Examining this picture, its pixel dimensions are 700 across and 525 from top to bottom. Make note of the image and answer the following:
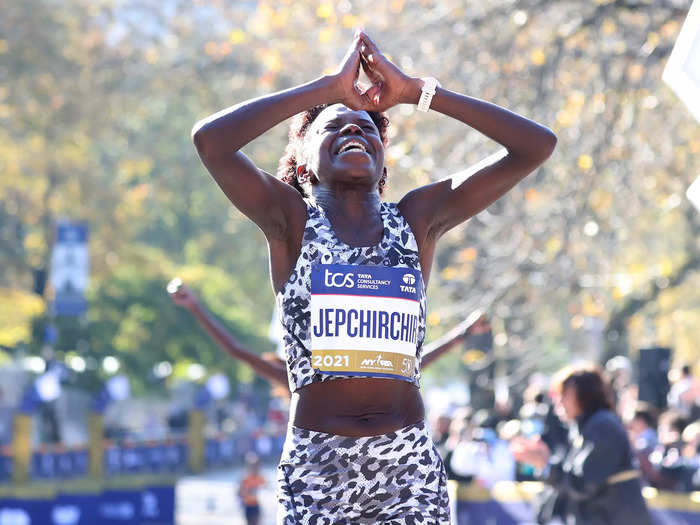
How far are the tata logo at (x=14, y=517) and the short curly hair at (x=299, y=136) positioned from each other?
833 centimetres

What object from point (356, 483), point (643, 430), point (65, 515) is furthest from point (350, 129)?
point (65, 515)

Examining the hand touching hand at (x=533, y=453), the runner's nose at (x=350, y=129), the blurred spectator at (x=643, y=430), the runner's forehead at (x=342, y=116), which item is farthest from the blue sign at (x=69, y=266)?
the runner's nose at (x=350, y=129)

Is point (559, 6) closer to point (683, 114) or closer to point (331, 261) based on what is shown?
point (683, 114)

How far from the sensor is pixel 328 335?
3.58 metres

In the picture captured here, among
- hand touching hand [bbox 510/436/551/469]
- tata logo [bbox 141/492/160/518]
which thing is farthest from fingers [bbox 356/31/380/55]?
tata logo [bbox 141/492/160/518]

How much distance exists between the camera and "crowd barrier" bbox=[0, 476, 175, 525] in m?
11.8

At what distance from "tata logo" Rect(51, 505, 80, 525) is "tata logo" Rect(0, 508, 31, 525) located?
262mm

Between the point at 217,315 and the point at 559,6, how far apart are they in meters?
22.0

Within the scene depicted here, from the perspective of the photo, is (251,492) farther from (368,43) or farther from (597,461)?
(368,43)

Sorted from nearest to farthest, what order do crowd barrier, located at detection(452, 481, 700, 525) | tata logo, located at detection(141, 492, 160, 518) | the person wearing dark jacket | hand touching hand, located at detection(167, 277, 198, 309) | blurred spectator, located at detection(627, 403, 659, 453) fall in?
1. hand touching hand, located at detection(167, 277, 198, 309)
2. the person wearing dark jacket
3. blurred spectator, located at detection(627, 403, 659, 453)
4. crowd barrier, located at detection(452, 481, 700, 525)
5. tata logo, located at detection(141, 492, 160, 518)

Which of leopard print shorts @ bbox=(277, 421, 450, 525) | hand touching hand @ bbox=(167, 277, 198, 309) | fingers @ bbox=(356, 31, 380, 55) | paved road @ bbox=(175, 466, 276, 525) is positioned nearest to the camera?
leopard print shorts @ bbox=(277, 421, 450, 525)

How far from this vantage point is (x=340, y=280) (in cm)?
359

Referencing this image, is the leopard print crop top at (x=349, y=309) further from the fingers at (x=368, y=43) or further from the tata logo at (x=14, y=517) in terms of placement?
the tata logo at (x=14, y=517)

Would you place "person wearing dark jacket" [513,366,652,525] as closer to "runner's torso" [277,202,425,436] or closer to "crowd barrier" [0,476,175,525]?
"runner's torso" [277,202,425,436]
